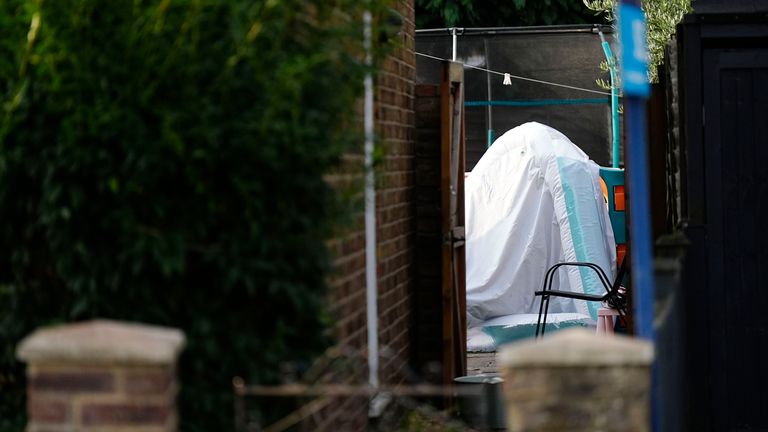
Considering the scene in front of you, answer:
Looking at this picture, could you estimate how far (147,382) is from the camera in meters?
3.42

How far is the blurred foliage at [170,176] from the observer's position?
395cm

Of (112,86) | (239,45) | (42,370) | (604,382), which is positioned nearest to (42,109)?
(112,86)

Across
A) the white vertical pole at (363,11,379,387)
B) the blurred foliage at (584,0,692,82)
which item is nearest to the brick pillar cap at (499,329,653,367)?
the white vertical pole at (363,11,379,387)

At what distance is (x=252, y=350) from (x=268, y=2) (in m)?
1.07

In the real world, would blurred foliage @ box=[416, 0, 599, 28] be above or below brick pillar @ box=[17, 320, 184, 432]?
above

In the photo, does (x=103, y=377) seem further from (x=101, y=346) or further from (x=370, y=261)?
(x=370, y=261)

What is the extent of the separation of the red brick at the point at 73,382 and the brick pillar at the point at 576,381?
1013mm

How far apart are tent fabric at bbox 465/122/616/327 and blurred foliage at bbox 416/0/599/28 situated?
996 centimetres

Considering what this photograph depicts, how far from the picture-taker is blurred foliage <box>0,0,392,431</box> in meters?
3.95

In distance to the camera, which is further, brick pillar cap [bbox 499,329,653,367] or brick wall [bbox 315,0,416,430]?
brick wall [bbox 315,0,416,430]

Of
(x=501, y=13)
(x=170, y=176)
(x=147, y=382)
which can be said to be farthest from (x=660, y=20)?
(x=147, y=382)

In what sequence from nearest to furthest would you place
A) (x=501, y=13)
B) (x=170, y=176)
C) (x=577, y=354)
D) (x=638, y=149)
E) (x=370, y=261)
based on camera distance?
1. (x=577, y=354)
2. (x=638, y=149)
3. (x=170, y=176)
4. (x=370, y=261)
5. (x=501, y=13)

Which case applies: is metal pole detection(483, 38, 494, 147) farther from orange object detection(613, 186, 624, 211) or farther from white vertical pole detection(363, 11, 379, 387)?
white vertical pole detection(363, 11, 379, 387)

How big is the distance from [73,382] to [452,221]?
5336mm
